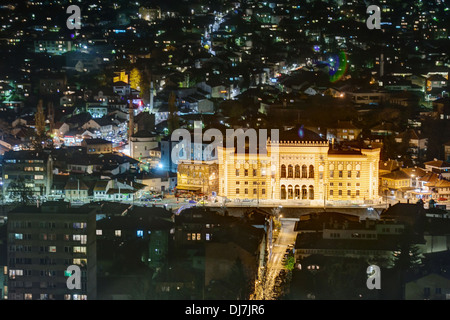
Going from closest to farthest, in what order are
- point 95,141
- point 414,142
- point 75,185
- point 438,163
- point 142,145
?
point 75,185
point 438,163
point 142,145
point 95,141
point 414,142

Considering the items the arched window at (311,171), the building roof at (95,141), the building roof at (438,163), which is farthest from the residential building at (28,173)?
the building roof at (438,163)

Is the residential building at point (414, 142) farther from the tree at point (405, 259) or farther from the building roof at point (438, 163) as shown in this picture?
the tree at point (405, 259)

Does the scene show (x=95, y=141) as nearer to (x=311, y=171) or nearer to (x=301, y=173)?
(x=301, y=173)

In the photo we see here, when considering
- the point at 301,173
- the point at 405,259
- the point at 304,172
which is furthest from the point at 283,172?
the point at 405,259

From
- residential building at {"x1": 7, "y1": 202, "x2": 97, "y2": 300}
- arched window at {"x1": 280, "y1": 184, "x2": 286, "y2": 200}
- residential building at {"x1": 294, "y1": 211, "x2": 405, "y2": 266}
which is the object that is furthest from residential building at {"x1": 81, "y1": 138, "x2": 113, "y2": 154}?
residential building at {"x1": 7, "y1": 202, "x2": 97, "y2": 300}

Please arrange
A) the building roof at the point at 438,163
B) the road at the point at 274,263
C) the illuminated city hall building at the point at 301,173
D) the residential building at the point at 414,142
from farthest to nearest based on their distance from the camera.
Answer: the residential building at the point at 414,142 < the building roof at the point at 438,163 < the illuminated city hall building at the point at 301,173 < the road at the point at 274,263
